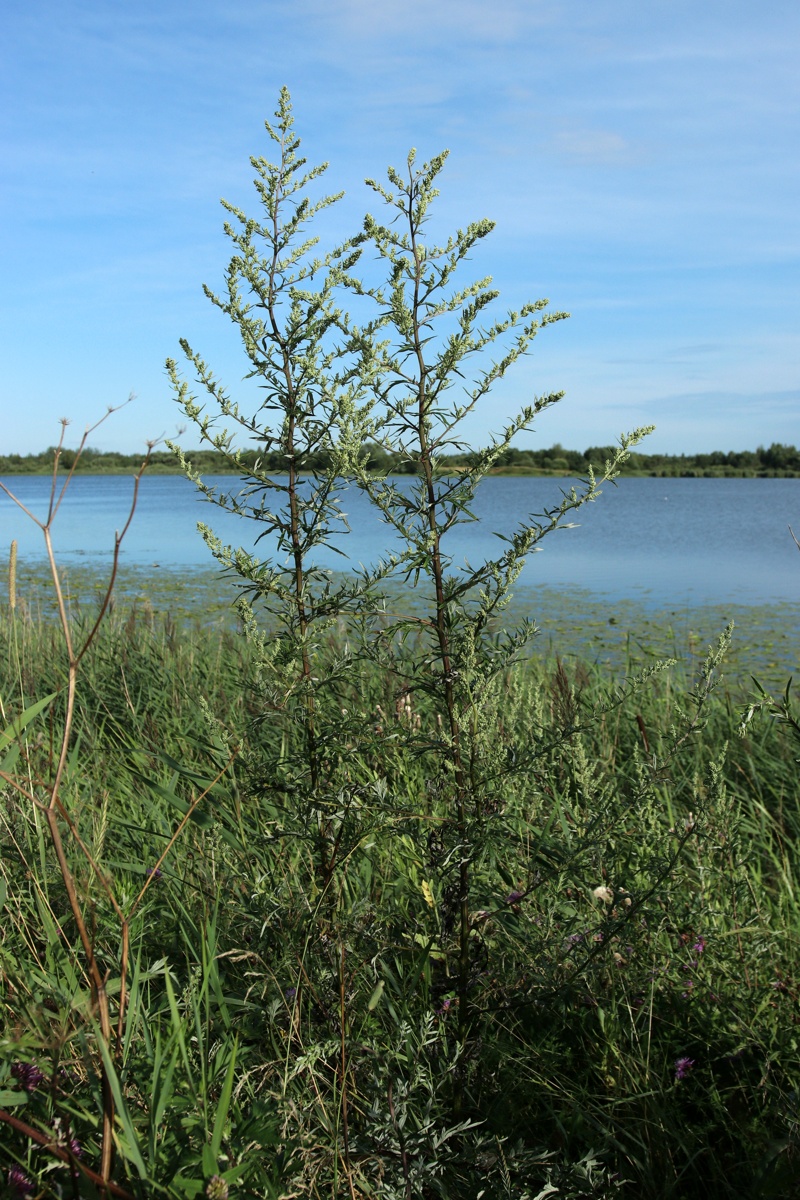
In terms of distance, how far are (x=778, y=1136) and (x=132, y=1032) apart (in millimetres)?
1369

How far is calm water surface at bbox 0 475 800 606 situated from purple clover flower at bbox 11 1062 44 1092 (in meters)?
1.40

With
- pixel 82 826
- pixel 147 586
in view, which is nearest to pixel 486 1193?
pixel 82 826

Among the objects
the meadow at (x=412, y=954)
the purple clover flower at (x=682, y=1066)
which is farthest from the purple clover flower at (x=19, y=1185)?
the purple clover flower at (x=682, y=1066)

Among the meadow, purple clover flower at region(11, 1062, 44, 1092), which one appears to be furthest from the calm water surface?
purple clover flower at region(11, 1062, 44, 1092)

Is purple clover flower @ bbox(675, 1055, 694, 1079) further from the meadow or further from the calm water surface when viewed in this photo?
the calm water surface

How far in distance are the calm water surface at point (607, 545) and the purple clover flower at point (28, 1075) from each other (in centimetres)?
140

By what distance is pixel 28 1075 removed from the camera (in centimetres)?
161

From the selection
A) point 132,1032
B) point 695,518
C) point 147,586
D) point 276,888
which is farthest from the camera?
point 695,518

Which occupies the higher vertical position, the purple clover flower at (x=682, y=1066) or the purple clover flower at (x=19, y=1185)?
the purple clover flower at (x=19, y=1185)

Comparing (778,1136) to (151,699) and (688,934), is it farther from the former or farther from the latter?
(151,699)

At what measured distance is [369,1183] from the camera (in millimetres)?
1733

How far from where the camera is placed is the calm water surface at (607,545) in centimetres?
1595

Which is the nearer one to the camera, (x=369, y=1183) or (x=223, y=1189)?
(x=223, y=1189)

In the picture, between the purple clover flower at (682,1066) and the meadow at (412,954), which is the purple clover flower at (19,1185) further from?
the purple clover flower at (682,1066)
